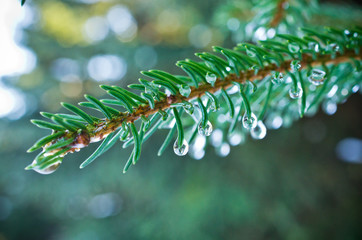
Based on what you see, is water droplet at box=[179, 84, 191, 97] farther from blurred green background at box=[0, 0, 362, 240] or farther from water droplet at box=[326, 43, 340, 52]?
blurred green background at box=[0, 0, 362, 240]

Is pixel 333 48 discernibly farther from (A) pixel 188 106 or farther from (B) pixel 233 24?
(B) pixel 233 24

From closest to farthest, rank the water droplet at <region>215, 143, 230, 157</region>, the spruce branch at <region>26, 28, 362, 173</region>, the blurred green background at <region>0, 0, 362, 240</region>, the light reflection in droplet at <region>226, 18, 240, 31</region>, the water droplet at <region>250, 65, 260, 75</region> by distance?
the spruce branch at <region>26, 28, 362, 173</region> < the water droplet at <region>250, 65, 260, 75</region> < the water droplet at <region>215, 143, 230, 157</region> < the light reflection in droplet at <region>226, 18, 240, 31</region> < the blurred green background at <region>0, 0, 362, 240</region>

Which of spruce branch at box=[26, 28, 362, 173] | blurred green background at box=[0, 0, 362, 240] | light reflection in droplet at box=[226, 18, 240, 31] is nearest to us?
spruce branch at box=[26, 28, 362, 173]

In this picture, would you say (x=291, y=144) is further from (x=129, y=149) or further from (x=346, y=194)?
(x=129, y=149)

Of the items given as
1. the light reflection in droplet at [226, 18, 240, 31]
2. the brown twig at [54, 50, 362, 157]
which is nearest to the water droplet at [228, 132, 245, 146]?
the brown twig at [54, 50, 362, 157]

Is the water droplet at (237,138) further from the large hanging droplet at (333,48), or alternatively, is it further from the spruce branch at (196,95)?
the large hanging droplet at (333,48)

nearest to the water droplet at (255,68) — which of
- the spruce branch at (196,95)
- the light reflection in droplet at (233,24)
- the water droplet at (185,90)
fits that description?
the spruce branch at (196,95)

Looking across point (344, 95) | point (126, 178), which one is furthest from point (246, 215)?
point (344, 95)

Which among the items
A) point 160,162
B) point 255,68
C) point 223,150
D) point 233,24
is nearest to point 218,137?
point 223,150
